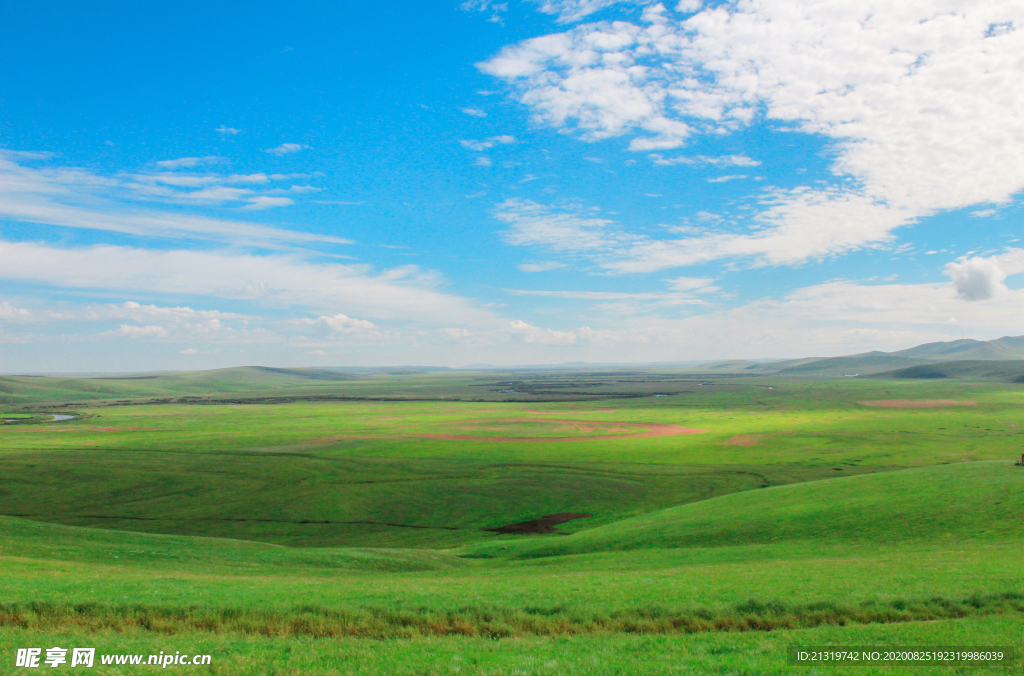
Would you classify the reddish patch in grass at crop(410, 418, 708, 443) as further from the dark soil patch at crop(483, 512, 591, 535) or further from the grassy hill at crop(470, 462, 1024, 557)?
the grassy hill at crop(470, 462, 1024, 557)

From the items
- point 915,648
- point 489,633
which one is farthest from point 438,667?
point 915,648

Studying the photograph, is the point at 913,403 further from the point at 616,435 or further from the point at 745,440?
the point at 616,435

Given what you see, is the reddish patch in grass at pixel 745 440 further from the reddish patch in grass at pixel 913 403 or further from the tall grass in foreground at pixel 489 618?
the reddish patch in grass at pixel 913 403

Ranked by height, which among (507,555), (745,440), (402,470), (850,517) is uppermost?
(850,517)

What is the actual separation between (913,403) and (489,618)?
197 metres

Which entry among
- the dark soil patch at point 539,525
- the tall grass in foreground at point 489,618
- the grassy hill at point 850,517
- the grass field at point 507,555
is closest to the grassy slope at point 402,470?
the grass field at point 507,555

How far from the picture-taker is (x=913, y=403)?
164 m

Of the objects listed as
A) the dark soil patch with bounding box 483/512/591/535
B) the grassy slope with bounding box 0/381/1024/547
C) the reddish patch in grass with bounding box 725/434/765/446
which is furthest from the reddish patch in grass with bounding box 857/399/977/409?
the dark soil patch with bounding box 483/512/591/535

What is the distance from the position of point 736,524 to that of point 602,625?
26.3m

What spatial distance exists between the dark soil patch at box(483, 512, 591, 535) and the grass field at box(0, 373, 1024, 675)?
1964 millimetres

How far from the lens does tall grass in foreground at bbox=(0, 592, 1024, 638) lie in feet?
52.1

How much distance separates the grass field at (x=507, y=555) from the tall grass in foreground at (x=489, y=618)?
0.30 feet

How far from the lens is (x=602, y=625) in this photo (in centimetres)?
1661

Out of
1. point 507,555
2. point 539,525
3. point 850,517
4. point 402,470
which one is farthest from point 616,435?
point 507,555
